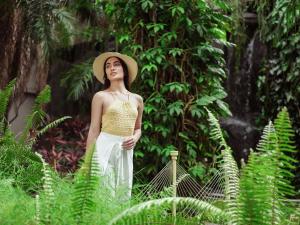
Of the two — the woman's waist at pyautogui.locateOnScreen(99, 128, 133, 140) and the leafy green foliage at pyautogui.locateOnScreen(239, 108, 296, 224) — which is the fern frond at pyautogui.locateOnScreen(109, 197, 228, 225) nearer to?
the leafy green foliage at pyautogui.locateOnScreen(239, 108, 296, 224)

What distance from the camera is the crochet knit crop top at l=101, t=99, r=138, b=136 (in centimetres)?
388

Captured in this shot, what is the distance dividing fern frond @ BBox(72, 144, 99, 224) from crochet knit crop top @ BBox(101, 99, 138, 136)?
1758 mm

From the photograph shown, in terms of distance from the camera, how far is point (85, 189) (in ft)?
6.82

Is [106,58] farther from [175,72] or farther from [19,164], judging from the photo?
[175,72]

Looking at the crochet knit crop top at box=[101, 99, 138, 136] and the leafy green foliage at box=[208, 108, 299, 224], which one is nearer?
the leafy green foliage at box=[208, 108, 299, 224]

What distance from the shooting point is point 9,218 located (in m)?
2.26

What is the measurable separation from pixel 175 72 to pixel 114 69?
5.63 ft

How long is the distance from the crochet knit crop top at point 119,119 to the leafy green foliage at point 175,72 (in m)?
1.52

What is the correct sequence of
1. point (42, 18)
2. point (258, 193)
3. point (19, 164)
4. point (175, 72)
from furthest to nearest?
point (42, 18) < point (175, 72) < point (19, 164) < point (258, 193)

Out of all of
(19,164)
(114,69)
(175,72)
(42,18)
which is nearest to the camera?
(114,69)

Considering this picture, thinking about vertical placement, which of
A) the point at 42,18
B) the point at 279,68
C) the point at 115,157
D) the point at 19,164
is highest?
the point at 42,18

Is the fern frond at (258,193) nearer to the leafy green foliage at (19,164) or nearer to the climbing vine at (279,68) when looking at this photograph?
the leafy green foliage at (19,164)

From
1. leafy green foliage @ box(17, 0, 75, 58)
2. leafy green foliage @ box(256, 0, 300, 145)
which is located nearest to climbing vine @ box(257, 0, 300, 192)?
leafy green foliage @ box(256, 0, 300, 145)

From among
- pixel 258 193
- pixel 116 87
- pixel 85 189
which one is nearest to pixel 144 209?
pixel 85 189
